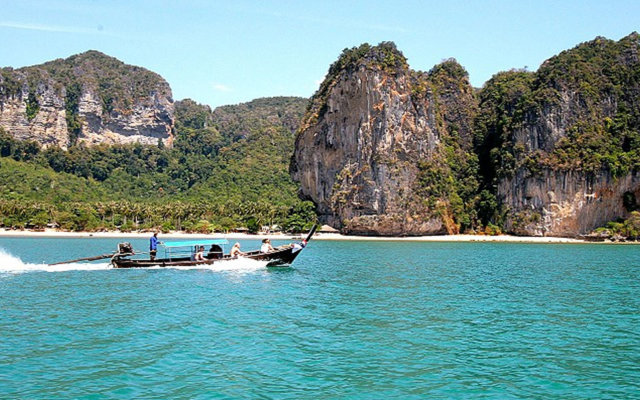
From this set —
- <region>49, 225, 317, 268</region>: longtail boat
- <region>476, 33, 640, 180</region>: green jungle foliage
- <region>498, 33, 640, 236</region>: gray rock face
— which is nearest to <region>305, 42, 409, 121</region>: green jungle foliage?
<region>476, 33, 640, 180</region>: green jungle foliage

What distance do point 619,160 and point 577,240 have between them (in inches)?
598

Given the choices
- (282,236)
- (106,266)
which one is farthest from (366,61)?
(106,266)

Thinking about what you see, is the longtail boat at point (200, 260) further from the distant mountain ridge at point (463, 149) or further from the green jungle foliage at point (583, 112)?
the green jungle foliage at point (583, 112)

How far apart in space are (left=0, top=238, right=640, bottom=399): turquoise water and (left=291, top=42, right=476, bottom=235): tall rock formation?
73.8 metres

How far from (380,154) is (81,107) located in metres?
106

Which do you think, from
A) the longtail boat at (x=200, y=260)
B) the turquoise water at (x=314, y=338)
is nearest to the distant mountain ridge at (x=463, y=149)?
the longtail boat at (x=200, y=260)

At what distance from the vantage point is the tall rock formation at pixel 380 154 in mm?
109562

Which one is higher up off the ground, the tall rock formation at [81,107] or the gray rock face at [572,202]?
the tall rock formation at [81,107]

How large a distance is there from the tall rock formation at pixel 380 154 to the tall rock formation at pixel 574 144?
11.9 m

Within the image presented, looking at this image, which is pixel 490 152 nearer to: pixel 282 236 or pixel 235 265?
A: pixel 282 236

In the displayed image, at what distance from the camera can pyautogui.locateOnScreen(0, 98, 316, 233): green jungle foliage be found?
356 ft

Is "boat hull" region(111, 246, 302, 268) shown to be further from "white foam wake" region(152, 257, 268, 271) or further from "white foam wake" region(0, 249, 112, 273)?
"white foam wake" region(0, 249, 112, 273)

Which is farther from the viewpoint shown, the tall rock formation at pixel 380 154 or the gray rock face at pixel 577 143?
the tall rock formation at pixel 380 154

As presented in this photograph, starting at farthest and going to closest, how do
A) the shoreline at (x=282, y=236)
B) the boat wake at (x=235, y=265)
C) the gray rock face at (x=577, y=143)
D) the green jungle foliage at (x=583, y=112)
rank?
the green jungle foliage at (x=583, y=112)
the gray rock face at (x=577, y=143)
the shoreline at (x=282, y=236)
the boat wake at (x=235, y=265)
